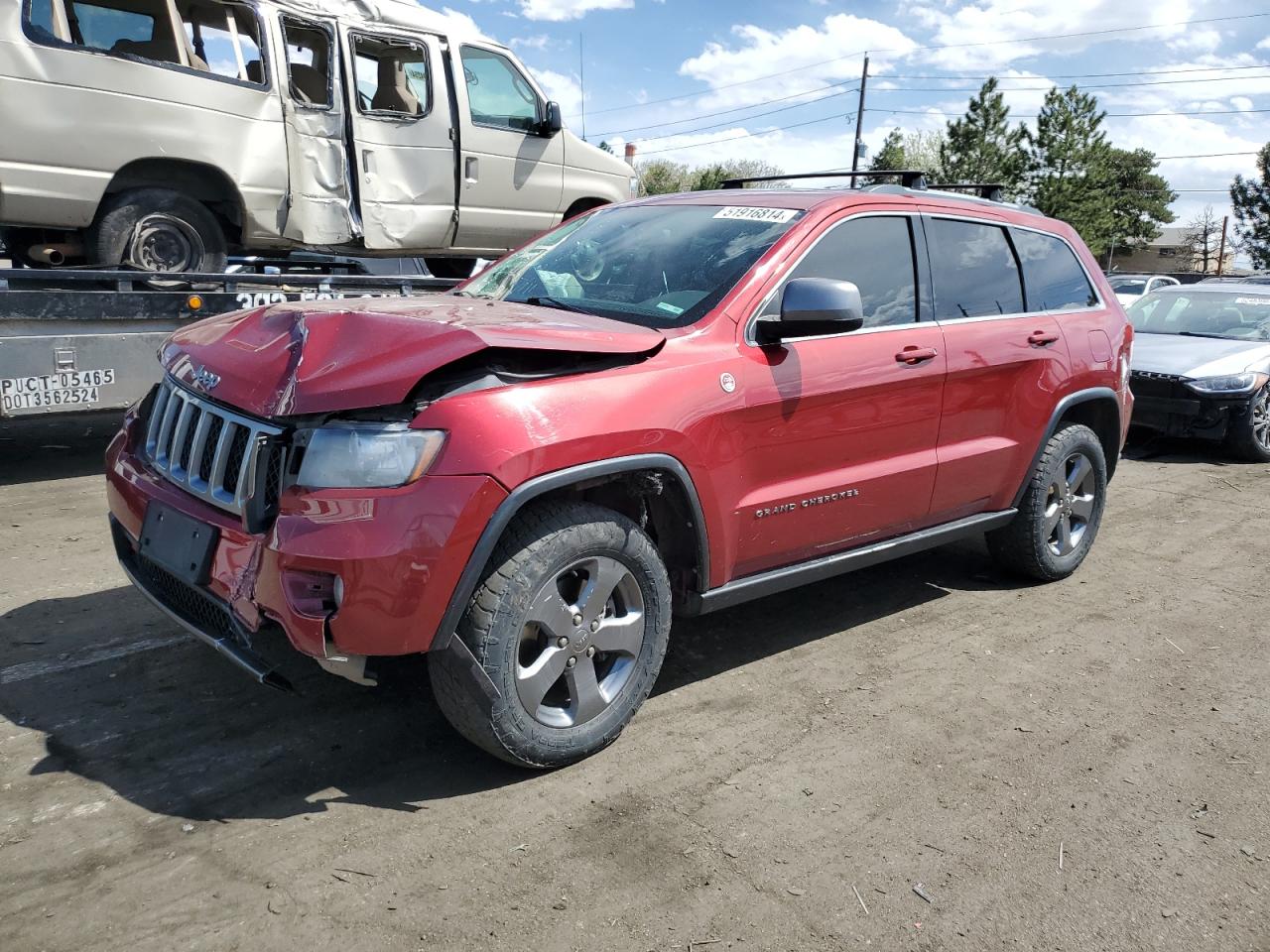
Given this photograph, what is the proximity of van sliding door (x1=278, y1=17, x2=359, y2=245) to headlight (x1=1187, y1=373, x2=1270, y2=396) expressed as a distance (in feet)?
23.0

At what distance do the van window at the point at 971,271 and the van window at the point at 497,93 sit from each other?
482 centimetres

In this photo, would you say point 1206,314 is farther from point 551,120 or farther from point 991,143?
point 991,143

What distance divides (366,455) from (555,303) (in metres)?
1.41

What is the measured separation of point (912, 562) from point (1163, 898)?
2954 millimetres

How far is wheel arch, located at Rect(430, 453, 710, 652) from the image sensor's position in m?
2.86

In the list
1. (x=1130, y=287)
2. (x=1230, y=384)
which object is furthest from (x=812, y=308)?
(x=1130, y=287)

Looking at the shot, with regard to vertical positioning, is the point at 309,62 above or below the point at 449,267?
above

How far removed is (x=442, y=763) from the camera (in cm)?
324

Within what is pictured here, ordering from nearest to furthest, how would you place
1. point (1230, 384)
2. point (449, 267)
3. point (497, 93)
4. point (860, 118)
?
point (497, 93) < point (1230, 384) < point (449, 267) < point (860, 118)

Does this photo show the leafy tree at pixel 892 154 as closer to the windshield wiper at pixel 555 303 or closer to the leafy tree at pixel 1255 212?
the leafy tree at pixel 1255 212

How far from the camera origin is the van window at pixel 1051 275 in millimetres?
4938

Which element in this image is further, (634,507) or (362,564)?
(634,507)

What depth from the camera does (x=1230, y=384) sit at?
869 cm

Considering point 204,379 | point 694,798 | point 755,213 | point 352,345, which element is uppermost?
point 755,213
